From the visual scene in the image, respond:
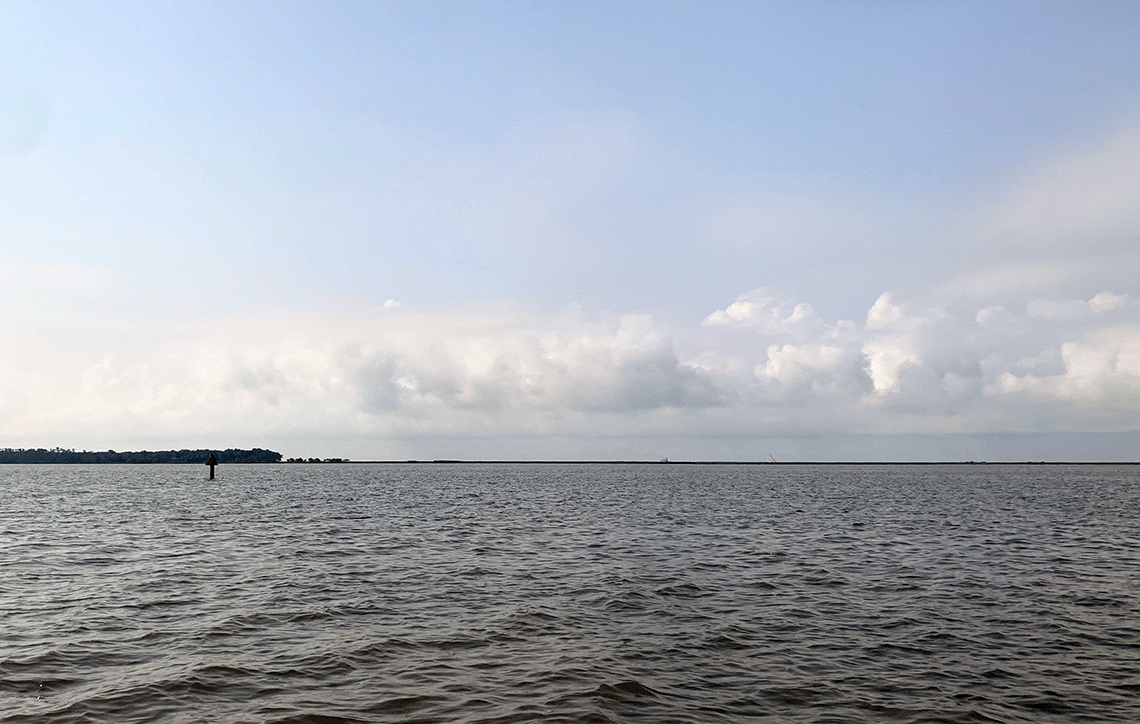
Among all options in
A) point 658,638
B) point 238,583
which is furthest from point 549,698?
point 238,583

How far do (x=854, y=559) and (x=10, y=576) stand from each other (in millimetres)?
32278

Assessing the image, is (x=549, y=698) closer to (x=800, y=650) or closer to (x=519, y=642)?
(x=519, y=642)

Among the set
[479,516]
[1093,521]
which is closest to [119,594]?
[479,516]

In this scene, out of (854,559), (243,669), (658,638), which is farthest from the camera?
(854,559)

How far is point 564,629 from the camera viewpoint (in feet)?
61.5

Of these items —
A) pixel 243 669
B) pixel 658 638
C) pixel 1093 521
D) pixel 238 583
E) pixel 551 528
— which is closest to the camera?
pixel 243 669

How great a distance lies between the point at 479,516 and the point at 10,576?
3209cm

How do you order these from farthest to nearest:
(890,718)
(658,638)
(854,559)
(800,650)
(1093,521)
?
(1093,521) < (854,559) < (658,638) < (800,650) < (890,718)

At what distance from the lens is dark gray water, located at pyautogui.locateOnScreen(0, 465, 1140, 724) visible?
43.0 ft

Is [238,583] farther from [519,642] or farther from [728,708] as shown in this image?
[728,708]

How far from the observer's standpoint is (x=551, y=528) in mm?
45375

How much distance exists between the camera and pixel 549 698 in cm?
1338

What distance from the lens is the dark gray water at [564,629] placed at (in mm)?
13109

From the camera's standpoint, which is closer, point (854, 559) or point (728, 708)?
point (728, 708)
